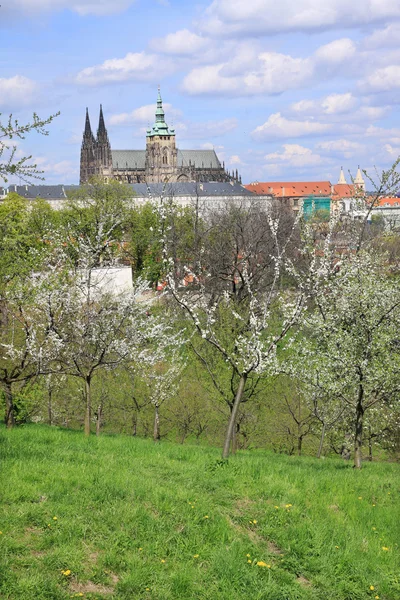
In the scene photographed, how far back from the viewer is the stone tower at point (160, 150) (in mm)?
164125

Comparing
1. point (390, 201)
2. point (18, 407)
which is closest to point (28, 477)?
point (18, 407)

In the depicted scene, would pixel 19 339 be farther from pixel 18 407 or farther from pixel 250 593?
pixel 250 593

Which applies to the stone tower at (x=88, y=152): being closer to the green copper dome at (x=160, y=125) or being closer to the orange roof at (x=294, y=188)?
the green copper dome at (x=160, y=125)

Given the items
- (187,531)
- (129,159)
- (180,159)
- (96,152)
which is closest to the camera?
(187,531)

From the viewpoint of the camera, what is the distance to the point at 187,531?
8383mm

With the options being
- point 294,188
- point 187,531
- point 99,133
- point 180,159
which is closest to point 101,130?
point 99,133

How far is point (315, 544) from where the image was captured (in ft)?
27.6

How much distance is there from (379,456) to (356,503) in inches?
665

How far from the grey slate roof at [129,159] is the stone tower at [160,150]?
5.43m

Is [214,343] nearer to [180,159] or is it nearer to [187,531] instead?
[187,531]

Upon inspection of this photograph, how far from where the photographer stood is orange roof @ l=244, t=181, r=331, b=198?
557ft

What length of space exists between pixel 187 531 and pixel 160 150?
527 feet

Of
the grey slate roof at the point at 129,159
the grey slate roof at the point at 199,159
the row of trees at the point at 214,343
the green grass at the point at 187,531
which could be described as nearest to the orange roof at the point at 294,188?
the grey slate roof at the point at 199,159

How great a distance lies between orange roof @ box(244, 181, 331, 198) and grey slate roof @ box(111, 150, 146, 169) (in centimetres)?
2792
